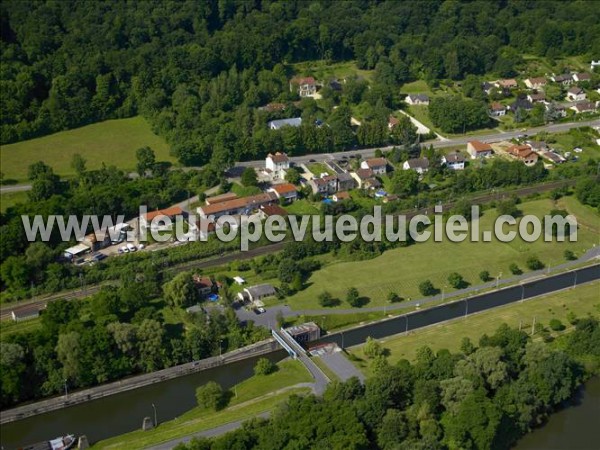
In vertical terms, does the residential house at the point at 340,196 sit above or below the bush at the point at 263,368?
above

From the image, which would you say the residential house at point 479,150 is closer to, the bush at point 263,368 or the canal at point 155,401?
the canal at point 155,401

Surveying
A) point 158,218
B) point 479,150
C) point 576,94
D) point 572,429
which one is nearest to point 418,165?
point 479,150

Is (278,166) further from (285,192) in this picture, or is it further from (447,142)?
(447,142)

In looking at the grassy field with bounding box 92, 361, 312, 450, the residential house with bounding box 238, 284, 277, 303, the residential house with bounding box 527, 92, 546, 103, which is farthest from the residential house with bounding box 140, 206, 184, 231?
the residential house with bounding box 527, 92, 546, 103

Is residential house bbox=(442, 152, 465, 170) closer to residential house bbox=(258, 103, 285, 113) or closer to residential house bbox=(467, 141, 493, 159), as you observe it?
residential house bbox=(467, 141, 493, 159)

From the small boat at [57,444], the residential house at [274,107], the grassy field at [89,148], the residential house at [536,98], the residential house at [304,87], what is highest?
the residential house at [304,87]

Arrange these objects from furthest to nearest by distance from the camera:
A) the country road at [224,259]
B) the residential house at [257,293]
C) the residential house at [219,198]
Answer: the residential house at [219,198] → the residential house at [257,293] → the country road at [224,259]

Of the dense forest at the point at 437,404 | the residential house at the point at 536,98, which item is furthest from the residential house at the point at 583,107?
the dense forest at the point at 437,404
